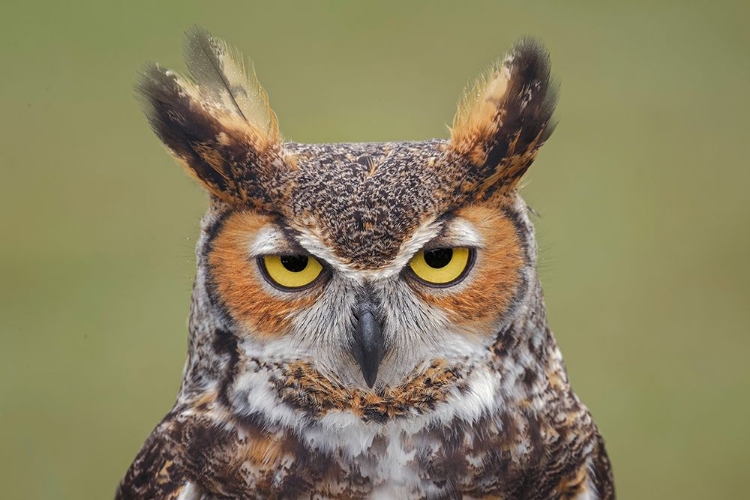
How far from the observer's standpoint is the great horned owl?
1839 mm

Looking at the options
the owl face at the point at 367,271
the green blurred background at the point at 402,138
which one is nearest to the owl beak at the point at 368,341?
the owl face at the point at 367,271

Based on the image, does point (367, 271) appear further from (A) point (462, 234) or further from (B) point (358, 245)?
(A) point (462, 234)

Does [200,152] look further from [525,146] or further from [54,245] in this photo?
[54,245]

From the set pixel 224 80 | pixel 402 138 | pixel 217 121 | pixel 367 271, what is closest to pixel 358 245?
pixel 367 271

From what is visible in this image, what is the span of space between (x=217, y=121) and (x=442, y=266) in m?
0.50

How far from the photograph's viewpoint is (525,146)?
75.8 inches

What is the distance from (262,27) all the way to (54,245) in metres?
2.50

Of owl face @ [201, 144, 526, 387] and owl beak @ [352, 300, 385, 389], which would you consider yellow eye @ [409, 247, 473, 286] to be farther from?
owl beak @ [352, 300, 385, 389]

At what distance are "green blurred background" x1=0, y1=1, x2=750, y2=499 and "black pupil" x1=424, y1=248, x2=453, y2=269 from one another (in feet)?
8.19

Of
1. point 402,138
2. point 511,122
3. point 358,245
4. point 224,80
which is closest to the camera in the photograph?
point 358,245

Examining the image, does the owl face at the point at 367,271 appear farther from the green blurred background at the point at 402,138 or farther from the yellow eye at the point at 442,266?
the green blurred background at the point at 402,138

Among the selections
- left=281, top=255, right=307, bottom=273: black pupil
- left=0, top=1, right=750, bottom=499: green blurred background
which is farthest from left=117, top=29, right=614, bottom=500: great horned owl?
left=0, top=1, right=750, bottom=499: green blurred background

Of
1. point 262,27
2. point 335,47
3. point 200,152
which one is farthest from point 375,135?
point 200,152

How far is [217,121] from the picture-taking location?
1944 mm
